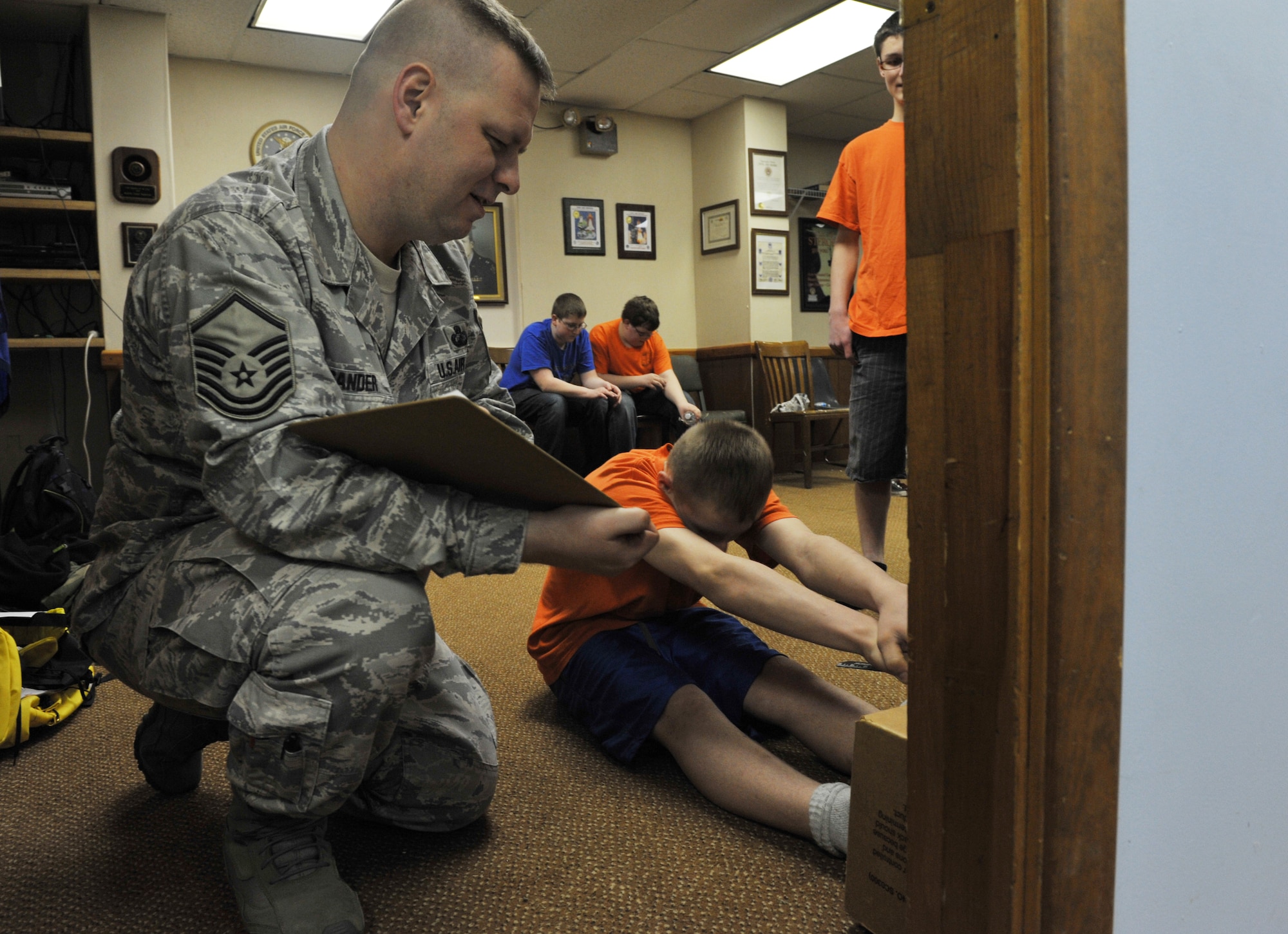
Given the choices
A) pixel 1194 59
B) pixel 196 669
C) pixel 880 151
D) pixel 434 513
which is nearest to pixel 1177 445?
pixel 1194 59

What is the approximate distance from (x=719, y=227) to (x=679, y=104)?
776mm

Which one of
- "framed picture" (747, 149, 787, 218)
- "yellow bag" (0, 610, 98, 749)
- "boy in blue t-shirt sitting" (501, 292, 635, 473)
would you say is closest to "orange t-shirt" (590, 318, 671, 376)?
"boy in blue t-shirt sitting" (501, 292, 635, 473)

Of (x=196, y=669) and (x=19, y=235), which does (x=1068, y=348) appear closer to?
(x=196, y=669)

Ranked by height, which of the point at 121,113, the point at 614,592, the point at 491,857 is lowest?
the point at 491,857

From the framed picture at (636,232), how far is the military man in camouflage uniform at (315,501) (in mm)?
4540

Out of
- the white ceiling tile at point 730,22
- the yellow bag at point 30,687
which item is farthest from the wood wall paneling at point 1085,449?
the white ceiling tile at point 730,22

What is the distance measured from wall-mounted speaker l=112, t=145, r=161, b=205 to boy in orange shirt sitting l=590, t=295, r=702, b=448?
2.08m

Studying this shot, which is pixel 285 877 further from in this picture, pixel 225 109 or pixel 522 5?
pixel 225 109

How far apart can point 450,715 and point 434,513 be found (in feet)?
1.10

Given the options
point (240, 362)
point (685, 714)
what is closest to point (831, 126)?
point (685, 714)

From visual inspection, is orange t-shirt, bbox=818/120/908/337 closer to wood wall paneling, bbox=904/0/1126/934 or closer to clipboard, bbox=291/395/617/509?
clipboard, bbox=291/395/617/509

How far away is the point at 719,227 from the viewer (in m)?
5.47

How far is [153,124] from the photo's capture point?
12.3 ft

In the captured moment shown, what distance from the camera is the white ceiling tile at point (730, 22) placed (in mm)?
3963
